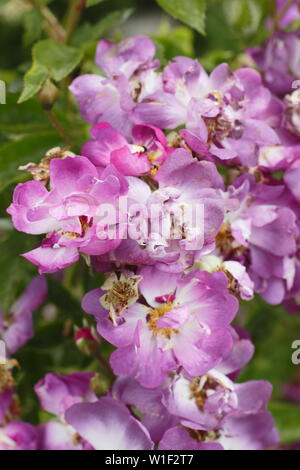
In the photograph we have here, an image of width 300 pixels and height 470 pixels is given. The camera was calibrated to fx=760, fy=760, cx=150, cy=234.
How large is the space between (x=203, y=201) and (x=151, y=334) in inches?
5.1

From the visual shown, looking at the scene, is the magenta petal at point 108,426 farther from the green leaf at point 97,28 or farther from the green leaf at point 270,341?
the green leaf at point 97,28

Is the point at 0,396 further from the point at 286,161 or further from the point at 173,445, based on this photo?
the point at 286,161

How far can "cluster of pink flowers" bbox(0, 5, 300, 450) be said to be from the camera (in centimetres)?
64

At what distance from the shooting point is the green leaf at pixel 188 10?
81 cm

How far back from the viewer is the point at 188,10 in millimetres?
818

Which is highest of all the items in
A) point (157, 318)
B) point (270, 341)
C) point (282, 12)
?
point (282, 12)

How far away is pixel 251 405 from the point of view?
76 centimetres

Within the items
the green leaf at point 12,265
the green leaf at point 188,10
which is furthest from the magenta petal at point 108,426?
the green leaf at point 188,10

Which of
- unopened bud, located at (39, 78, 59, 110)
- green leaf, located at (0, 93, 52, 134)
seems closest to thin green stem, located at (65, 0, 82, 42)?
green leaf, located at (0, 93, 52, 134)

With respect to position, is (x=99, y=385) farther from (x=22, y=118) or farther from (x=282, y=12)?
(x=282, y=12)

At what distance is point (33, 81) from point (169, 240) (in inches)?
9.4

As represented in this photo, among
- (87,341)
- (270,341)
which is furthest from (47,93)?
(270,341)

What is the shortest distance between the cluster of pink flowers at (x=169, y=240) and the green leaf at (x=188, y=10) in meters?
0.05
